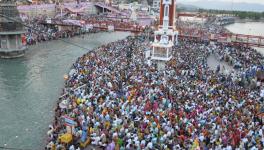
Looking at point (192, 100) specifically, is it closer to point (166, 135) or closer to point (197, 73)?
point (166, 135)

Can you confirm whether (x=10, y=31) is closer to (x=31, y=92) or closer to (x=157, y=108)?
(x=31, y=92)

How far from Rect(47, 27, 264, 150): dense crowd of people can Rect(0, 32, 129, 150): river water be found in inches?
51.4

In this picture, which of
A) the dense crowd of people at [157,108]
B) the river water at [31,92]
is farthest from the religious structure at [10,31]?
the dense crowd of people at [157,108]

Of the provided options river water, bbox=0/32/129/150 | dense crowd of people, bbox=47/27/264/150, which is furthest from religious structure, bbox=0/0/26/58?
dense crowd of people, bbox=47/27/264/150

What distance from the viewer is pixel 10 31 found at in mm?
34062

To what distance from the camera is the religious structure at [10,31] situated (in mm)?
33375

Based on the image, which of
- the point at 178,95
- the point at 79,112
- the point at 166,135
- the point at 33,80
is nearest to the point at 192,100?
the point at 178,95

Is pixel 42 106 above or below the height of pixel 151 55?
below

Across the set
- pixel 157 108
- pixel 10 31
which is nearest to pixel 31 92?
pixel 157 108

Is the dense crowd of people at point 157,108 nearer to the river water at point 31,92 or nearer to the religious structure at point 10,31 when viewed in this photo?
the river water at point 31,92

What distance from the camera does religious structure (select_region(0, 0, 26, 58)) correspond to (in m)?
33.4

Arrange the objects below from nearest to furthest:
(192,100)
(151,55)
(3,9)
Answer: (192,100) → (151,55) → (3,9)

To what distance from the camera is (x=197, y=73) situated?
25.0m

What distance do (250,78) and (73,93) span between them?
1326cm
